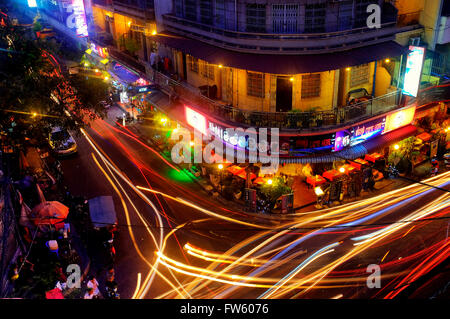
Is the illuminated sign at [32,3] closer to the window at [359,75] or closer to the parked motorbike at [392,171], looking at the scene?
the window at [359,75]

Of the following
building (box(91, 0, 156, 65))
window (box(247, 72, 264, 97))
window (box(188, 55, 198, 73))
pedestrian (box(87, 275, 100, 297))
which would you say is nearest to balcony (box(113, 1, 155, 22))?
building (box(91, 0, 156, 65))

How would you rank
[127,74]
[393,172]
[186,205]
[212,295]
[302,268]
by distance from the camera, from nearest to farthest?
[212,295] < [302,268] < [186,205] < [393,172] < [127,74]

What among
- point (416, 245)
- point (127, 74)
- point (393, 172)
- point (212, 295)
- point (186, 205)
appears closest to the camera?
point (212, 295)

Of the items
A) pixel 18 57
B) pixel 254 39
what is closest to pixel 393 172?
pixel 254 39

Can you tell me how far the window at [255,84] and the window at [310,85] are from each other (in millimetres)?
2336

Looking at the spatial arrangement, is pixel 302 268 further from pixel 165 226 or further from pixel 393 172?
pixel 393 172

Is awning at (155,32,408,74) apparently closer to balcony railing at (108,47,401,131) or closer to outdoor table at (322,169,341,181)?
balcony railing at (108,47,401,131)

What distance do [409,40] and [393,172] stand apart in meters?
8.43

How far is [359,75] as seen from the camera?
2358 centimetres

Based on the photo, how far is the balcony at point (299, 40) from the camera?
795 inches

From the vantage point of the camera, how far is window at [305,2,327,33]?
19938 millimetres

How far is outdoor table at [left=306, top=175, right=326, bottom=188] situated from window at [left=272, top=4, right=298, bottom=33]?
8.61m

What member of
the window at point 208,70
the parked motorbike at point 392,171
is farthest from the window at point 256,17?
the parked motorbike at point 392,171

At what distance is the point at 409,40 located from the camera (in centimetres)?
2431
